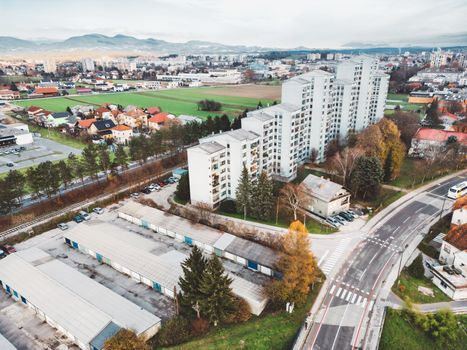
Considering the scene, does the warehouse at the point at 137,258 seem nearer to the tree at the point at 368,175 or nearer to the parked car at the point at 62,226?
the parked car at the point at 62,226

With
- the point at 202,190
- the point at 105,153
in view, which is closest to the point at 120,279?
the point at 202,190

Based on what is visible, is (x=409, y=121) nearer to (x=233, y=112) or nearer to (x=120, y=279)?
(x=233, y=112)

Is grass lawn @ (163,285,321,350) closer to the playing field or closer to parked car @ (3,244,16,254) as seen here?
parked car @ (3,244,16,254)

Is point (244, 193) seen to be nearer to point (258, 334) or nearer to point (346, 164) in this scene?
point (346, 164)

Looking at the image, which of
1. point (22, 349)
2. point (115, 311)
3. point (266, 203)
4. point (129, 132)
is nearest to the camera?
point (22, 349)

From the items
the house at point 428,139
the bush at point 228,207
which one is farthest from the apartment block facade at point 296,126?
the house at point 428,139

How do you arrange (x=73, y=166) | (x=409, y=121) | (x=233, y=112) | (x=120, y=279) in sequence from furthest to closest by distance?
(x=233, y=112)
(x=409, y=121)
(x=73, y=166)
(x=120, y=279)
